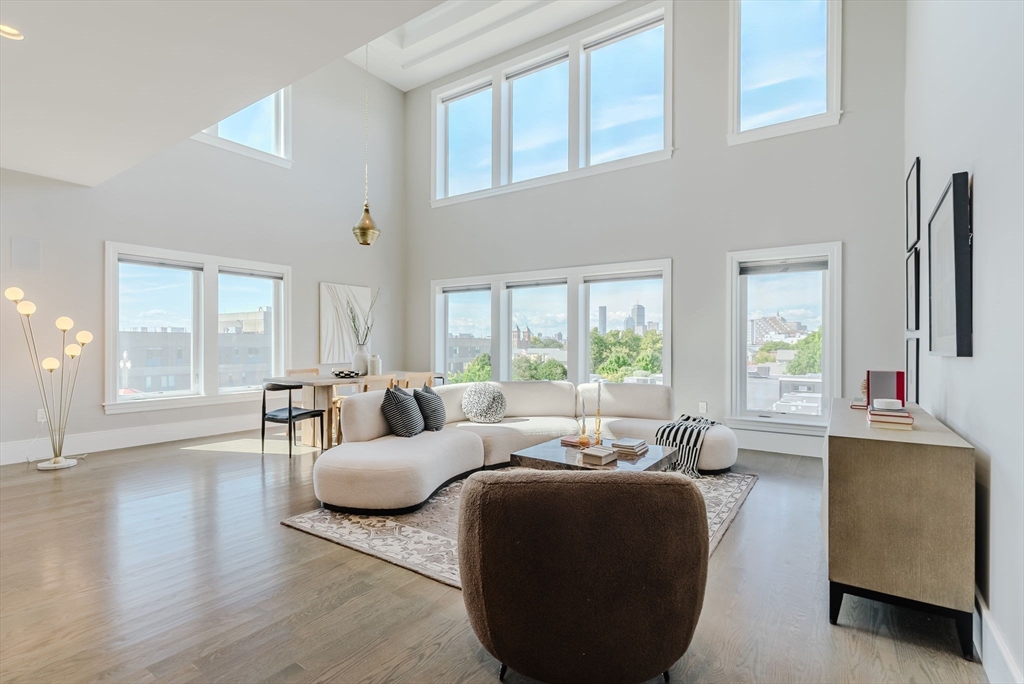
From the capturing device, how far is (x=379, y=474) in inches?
127

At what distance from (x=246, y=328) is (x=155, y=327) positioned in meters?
0.98

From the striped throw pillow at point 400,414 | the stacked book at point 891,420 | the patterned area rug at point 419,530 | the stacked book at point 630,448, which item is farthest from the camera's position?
the striped throw pillow at point 400,414

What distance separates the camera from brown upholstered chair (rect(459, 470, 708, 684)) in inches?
54.2

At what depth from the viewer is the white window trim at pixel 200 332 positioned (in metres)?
5.21

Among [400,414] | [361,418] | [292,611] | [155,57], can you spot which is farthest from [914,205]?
[155,57]

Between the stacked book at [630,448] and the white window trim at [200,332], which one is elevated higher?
the white window trim at [200,332]

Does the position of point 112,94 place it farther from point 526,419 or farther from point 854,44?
point 854,44

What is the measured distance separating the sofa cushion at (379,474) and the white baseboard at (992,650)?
2755 mm

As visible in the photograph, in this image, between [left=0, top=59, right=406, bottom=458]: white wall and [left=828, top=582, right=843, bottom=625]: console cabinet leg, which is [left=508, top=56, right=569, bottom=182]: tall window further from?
[left=828, top=582, right=843, bottom=625]: console cabinet leg

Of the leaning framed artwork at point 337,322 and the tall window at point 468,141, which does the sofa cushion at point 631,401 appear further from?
the tall window at point 468,141

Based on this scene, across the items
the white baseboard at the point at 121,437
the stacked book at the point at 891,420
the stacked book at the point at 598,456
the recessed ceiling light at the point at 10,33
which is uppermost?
the recessed ceiling light at the point at 10,33

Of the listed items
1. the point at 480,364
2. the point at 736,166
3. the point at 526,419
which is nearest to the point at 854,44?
the point at 736,166

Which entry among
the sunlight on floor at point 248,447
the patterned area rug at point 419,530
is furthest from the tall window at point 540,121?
the patterned area rug at point 419,530

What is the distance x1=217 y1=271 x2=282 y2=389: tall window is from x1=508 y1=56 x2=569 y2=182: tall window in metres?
3.83
